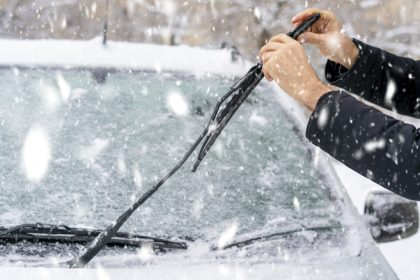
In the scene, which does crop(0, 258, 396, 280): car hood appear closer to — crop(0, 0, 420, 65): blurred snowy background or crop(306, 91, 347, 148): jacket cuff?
crop(306, 91, 347, 148): jacket cuff

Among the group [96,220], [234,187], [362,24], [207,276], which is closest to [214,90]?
[234,187]

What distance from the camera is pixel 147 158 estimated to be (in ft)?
8.37

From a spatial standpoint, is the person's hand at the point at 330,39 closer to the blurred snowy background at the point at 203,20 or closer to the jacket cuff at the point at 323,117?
the jacket cuff at the point at 323,117

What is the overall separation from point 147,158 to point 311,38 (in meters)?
0.88

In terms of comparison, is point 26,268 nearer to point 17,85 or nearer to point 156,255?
point 156,255

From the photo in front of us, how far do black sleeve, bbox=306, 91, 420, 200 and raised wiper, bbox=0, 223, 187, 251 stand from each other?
2.28 feet

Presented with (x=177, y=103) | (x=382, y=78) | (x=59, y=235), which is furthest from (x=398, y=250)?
(x=59, y=235)

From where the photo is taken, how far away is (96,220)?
84.7 inches

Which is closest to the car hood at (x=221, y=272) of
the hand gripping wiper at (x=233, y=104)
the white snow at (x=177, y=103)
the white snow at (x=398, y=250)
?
the hand gripping wiper at (x=233, y=104)

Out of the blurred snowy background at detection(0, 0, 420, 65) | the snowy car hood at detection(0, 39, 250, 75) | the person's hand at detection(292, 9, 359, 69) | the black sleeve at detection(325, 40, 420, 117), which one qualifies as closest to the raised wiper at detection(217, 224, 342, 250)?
the black sleeve at detection(325, 40, 420, 117)

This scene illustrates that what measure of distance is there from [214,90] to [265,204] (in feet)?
3.02

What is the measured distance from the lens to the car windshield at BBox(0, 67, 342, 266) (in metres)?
2.23

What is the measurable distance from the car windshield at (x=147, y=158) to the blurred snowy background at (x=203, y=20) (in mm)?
5984

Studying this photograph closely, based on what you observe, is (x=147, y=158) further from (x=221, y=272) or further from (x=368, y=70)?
(x=368, y=70)
